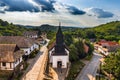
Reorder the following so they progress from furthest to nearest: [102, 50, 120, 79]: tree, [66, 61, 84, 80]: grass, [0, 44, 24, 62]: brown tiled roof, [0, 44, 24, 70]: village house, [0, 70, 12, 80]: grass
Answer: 1. [66, 61, 84, 80]: grass
2. [102, 50, 120, 79]: tree
3. [0, 44, 24, 62]: brown tiled roof
4. [0, 44, 24, 70]: village house
5. [0, 70, 12, 80]: grass

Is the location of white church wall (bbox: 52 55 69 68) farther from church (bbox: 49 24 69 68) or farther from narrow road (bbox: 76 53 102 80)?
narrow road (bbox: 76 53 102 80)

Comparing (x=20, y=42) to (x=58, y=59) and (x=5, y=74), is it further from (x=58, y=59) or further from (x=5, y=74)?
(x=5, y=74)

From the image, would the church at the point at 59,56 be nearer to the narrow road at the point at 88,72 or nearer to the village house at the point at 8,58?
the narrow road at the point at 88,72

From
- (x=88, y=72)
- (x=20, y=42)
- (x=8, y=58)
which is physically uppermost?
(x=20, y=42)

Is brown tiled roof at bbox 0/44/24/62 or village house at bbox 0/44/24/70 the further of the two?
brown tiled roof at bbox 0/44/24/62

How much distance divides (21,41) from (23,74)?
19724 mm

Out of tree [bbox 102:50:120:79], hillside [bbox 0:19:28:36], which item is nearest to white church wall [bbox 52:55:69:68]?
tree [bbox 102:50:120:79]

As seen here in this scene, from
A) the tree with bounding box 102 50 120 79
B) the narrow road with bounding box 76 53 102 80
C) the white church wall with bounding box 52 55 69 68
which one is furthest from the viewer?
the narrow road with bounding box 76 53 102 80

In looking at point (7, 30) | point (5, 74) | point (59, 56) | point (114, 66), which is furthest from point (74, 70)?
point (7, 30)

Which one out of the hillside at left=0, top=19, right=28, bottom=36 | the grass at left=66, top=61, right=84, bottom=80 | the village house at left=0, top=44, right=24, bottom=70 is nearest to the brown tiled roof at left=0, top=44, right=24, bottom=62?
the village house at left=0, top=44, right=24, bottom=70

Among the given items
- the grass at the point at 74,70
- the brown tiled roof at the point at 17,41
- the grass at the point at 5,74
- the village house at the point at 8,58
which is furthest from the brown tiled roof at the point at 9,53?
the brown tiled roof at the point at 17,41

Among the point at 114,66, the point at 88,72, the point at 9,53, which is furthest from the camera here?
the point at 88,72

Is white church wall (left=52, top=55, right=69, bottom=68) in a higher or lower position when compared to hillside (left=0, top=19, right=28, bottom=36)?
lower

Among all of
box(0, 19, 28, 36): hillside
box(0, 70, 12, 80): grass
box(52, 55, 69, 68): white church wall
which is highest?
box(0, 19, 28, 36): hillside
